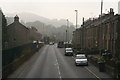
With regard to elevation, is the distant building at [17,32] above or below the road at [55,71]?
above

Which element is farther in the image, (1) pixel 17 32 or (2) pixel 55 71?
(1) pixel 17 32

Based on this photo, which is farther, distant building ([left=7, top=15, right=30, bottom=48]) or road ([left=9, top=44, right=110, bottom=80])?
distant building ([left=7, top=15, right=30, bottom=48])

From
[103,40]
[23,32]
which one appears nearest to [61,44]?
[23,32]

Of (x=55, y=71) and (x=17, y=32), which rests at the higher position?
(x=17, y=32)

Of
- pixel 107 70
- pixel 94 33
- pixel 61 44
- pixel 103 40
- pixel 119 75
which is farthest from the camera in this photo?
pixel 61 44

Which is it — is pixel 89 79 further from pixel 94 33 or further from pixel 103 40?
pixel 94 33

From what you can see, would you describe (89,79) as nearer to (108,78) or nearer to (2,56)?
(108,78)

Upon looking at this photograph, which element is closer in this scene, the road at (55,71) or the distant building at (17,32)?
the road at (55,71)

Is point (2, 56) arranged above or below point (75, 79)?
above

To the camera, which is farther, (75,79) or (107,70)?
(107,70)

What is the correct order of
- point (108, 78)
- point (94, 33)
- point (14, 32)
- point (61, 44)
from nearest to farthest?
point (108, 78)
point (94, 33)
point (14, 32)
point (61, 44)

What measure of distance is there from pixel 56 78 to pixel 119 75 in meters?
5.52

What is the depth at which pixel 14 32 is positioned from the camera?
81875mm

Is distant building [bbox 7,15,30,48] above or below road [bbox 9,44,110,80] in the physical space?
above
